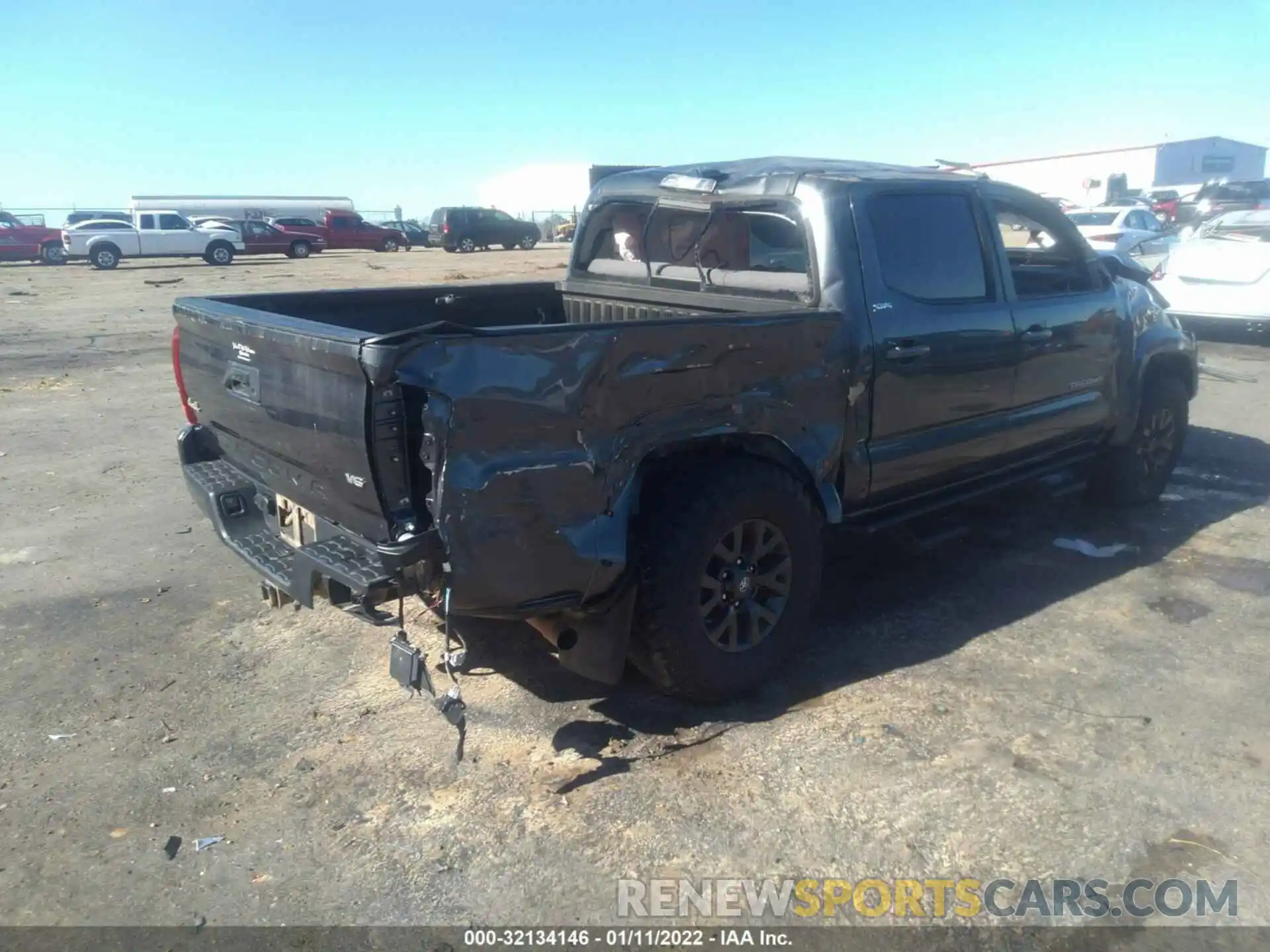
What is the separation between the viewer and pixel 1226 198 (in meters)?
26.0

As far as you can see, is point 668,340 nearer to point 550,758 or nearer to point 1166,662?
point 550,758

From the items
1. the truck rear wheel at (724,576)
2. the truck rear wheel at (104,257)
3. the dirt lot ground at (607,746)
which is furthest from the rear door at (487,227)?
the truck rear wheel at (724,576)

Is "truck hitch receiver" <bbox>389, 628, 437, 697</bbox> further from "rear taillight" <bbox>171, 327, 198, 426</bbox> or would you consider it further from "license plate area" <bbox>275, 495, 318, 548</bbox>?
"rear taillight" <bbox>171, 327, 198, 426</bbox>

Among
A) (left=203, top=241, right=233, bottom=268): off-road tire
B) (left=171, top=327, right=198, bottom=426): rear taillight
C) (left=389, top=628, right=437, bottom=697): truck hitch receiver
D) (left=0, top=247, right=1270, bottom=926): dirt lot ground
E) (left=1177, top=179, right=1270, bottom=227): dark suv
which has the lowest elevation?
(left=0, top=247, right=1270, bottom=926): dirt lot ground

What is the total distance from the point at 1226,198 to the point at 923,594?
88.0 ft

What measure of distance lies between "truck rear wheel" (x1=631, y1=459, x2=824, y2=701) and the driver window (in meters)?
2.05

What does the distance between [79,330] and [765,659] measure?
14.6 meters

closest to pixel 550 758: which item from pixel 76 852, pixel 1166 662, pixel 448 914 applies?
pixel 448 914

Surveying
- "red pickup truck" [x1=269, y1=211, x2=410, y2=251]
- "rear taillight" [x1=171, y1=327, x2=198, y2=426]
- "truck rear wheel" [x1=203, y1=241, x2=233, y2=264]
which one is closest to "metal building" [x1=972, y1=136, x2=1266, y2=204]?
"red pickup truck" [x1=269, y1=211, x2=410, y2=251]

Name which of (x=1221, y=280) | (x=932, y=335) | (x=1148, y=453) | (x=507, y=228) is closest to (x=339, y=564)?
(x=932, y=335)

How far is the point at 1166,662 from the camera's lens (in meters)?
4.05

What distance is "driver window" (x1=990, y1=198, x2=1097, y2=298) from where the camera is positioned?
4.98 m

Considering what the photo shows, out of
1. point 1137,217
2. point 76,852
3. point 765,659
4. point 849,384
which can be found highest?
point 1137,217

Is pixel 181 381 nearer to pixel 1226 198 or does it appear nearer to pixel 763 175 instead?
pixel 763 175
